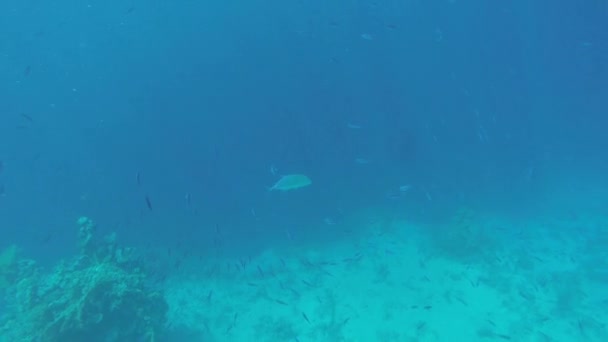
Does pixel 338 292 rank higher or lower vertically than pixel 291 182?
lower

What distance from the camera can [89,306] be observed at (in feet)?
30.6

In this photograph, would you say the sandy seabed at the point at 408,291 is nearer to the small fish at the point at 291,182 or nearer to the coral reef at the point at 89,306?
the coral reef at the point at 89,306

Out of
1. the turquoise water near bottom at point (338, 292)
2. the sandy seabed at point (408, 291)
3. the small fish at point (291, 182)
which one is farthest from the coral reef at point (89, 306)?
the small fish at point (291, 182)

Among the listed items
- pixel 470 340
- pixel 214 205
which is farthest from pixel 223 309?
pixel 214 205

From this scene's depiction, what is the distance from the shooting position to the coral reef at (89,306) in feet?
30.3

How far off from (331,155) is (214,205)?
948 cm

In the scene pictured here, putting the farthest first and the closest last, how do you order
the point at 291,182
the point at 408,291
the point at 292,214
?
the point at 292,214 → the point at 408,291 → the point at 291,182

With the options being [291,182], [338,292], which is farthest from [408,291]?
[291,182]

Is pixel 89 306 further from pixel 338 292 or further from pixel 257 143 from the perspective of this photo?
pixel 257 143

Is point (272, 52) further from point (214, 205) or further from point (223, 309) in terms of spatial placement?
point (223, 309)

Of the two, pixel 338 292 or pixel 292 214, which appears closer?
pixel 338 292

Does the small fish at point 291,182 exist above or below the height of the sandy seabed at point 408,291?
above

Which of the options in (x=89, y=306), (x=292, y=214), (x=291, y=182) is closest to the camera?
(x=89, y=306)

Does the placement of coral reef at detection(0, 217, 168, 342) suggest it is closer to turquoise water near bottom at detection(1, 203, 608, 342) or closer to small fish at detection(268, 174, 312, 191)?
turquoise water near bottom at detection(1, 203, 608, 342)
